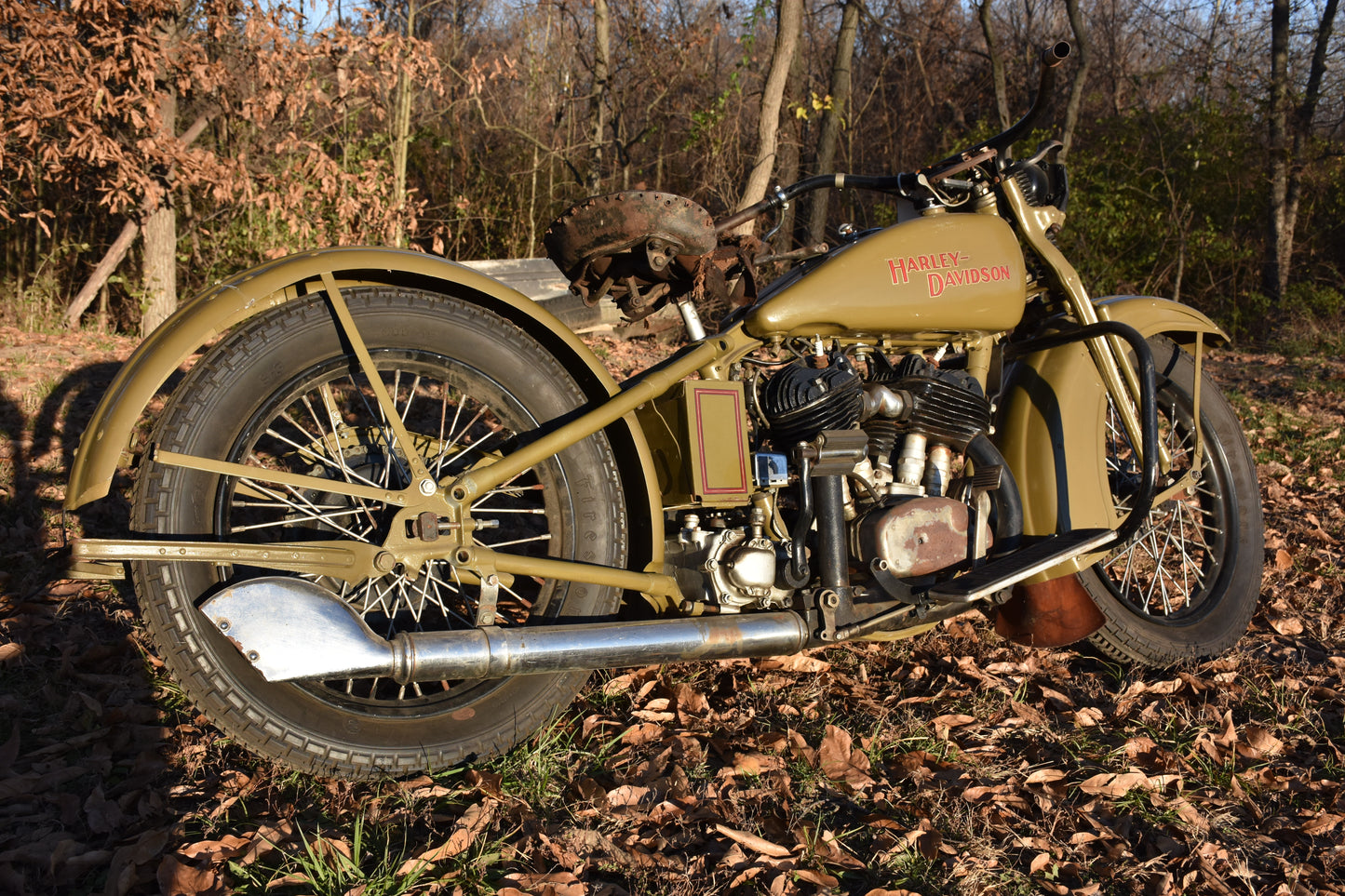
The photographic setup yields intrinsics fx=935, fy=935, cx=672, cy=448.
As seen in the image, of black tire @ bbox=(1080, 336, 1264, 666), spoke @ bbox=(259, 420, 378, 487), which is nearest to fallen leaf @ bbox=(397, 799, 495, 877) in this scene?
spoke @ bbox=(259, 420, 378, 487)

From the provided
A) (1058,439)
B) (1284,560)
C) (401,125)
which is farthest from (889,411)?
(401,125)

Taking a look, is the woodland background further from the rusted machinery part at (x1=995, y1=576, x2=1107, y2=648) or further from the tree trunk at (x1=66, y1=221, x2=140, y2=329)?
the rusted machinery part at (x1=995, y1=576, x2=1107, y2=648)

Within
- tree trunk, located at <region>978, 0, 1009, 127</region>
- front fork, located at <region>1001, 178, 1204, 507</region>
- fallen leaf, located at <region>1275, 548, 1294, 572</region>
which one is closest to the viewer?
front fork, located at <region>1001, 178, 1204, 507</region>

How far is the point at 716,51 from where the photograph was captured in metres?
11.7

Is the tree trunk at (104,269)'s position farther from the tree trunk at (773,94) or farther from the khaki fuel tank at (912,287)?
the khaki fuel tank at (912,287)

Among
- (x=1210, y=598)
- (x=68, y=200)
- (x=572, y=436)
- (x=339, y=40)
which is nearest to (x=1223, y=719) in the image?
(x=1210, y=598)

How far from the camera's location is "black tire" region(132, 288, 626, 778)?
202 cm

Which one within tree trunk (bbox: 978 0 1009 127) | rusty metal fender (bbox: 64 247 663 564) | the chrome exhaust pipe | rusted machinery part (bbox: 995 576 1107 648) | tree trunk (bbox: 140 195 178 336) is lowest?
rusted machinery part (bbox: 995 576 1107 648)

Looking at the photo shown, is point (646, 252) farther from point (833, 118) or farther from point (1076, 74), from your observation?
point (1076, 74)

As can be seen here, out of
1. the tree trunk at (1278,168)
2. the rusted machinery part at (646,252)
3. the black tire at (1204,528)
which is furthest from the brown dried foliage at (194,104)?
the tree trunk at (1278,168)

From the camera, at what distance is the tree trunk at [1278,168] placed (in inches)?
418

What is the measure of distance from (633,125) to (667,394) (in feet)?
27.4

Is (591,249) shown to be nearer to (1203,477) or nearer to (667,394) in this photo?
(667,394)

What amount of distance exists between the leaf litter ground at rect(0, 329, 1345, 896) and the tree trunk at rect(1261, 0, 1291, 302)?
9104 mm
